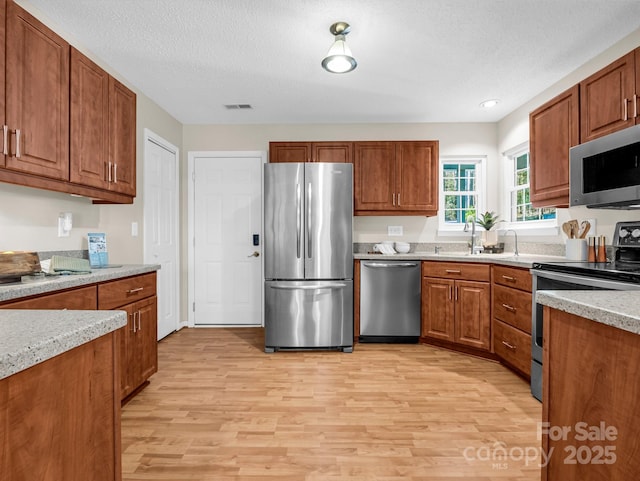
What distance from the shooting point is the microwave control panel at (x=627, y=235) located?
225cm

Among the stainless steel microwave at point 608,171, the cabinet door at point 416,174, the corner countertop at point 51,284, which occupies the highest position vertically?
the cabinet door at point 416,174

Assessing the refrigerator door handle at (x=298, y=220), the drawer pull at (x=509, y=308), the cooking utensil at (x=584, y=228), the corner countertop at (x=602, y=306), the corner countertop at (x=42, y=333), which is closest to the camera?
the corner countertop at (x=42, y=333)

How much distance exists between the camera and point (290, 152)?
3.96 meters

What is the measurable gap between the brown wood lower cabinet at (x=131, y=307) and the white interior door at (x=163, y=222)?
106 centimetres

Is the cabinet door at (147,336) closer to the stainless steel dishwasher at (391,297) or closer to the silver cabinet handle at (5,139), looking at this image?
the silver cabinet handle at (5,139)

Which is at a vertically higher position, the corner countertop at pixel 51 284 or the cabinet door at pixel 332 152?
the cabinet door at pixel 332 152

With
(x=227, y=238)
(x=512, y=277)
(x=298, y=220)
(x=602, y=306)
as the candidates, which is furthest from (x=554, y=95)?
(x=227, y=238)

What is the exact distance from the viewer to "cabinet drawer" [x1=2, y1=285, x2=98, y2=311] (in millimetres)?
1478

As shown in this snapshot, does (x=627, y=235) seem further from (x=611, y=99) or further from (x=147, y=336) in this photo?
(x=147, y=336)

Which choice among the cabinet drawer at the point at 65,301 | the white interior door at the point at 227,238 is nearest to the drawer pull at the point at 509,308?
the white interior door at the point at 227,238

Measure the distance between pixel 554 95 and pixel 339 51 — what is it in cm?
216

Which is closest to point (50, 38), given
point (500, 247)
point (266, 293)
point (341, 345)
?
point (266, 293)

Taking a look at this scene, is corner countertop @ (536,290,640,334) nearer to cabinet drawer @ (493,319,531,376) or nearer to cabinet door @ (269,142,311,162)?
cabinet drawer @ (493,319,531,376)

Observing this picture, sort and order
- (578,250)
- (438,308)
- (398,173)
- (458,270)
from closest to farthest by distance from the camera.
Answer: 1. (578,250)
2. (458,270)
3. (438,308)
4. (398,173)
